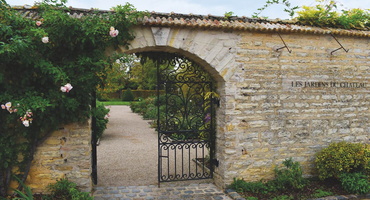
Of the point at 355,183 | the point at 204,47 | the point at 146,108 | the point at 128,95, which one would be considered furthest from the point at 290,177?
the point at 128,95

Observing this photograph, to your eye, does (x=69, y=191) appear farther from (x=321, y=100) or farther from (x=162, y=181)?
(x=321, y=100)

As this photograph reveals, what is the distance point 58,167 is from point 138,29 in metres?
2.70

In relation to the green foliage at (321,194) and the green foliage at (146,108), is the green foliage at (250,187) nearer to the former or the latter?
the green foliage at (321,194)

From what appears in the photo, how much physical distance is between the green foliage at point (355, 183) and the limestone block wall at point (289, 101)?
2.36ft

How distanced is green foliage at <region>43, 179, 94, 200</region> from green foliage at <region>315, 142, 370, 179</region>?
4.32 metres

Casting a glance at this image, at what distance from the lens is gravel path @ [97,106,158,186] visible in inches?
257

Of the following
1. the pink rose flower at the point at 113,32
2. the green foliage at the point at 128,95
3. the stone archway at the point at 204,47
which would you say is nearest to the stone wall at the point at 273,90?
the stone archway at the point at 204,47

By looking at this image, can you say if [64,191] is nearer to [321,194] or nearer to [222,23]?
[222,23]

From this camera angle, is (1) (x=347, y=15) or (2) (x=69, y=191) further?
(1) (x=347, y=15)

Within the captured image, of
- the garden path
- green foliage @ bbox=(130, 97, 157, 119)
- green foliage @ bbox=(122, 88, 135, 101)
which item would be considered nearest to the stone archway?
the garden path

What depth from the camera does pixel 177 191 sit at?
5.77 metres

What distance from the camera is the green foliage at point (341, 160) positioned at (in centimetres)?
569

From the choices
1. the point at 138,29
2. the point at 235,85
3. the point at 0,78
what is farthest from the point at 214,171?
the point at 0,78

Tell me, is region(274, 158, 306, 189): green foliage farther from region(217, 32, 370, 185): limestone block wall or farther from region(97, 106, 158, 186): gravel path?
region(97, 106, 158, 186): gravel path
